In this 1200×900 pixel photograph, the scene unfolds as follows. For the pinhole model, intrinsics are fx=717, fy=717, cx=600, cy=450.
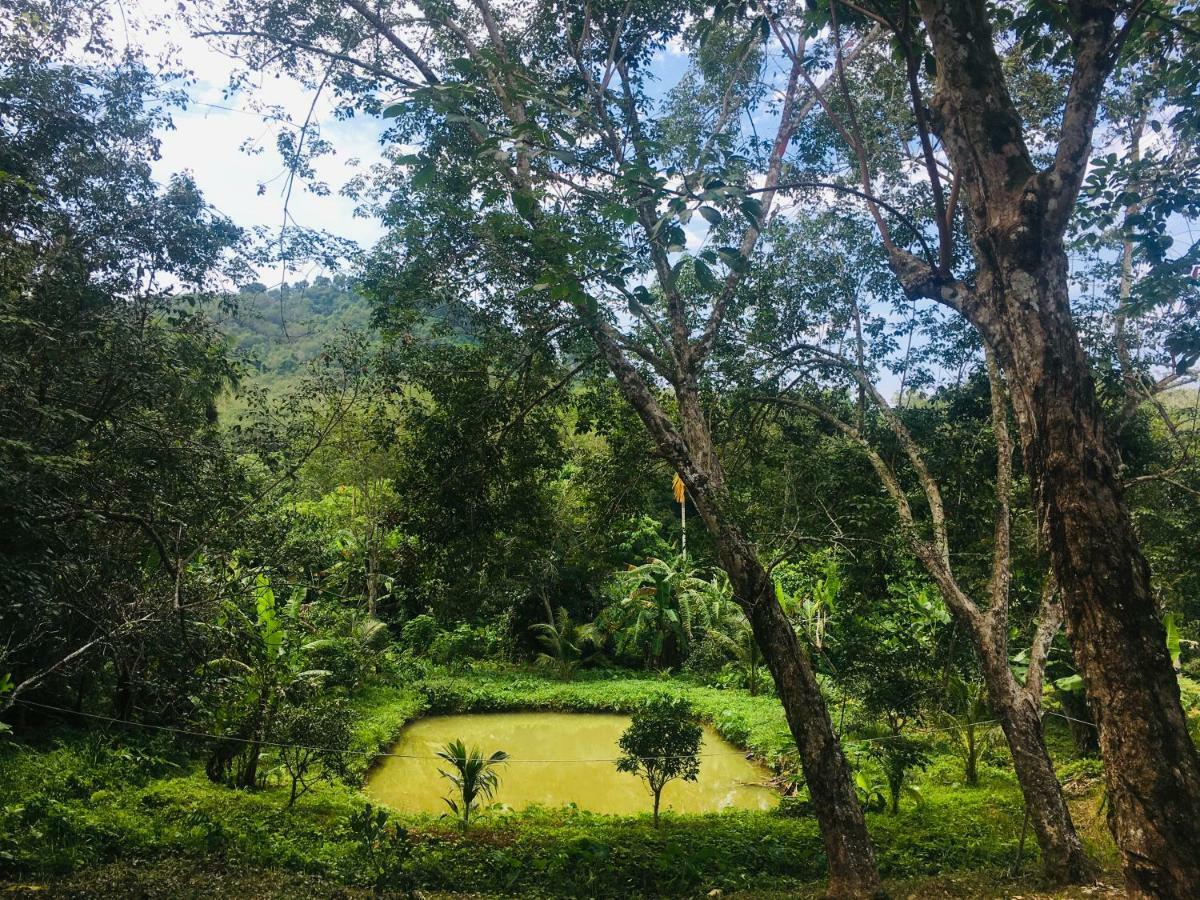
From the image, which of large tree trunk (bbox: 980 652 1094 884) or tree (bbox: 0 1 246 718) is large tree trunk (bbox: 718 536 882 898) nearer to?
large tree trunk (bbox: 980 652 1094 884)

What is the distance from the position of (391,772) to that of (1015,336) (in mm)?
8206

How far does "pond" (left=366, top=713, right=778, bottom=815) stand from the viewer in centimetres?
760

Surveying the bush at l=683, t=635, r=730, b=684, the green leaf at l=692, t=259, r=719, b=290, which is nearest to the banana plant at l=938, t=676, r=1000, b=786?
the bush at l=683, t=635, r=730, b=684

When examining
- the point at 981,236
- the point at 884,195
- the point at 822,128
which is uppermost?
the point at 822,128

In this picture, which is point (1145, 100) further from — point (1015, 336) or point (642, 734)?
point (642, 734)

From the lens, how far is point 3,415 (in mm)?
3969

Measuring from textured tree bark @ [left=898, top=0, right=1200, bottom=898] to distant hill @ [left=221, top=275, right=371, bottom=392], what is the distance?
4076 millimetres

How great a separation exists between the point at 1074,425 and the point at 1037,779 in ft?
12.1

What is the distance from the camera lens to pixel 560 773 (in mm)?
8508

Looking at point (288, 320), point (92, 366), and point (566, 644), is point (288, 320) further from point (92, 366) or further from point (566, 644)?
point (566, 644)

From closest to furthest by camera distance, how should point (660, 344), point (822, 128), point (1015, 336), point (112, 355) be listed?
1. point (1015, 336)
2. point (112, 355)
3. point (660, 344)
4. point (822, 128)

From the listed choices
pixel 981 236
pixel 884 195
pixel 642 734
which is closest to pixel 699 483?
pixel 981 236

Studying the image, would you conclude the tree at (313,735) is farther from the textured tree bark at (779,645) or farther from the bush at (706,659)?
the bush at (706,659)

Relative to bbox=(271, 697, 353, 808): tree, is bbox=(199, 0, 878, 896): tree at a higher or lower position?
higher
